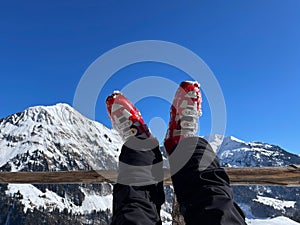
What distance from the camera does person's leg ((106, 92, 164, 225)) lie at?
59.1 inches

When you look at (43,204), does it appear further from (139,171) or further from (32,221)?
(139,171)


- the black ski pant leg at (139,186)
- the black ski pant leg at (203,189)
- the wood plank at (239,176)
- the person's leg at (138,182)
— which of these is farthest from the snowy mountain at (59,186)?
the black ski pant leg at (203,189)

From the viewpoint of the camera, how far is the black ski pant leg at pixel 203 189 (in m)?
1.33

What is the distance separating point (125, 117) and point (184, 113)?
0.46 metres

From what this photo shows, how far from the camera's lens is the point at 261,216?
507 feet

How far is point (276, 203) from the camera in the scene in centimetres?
16375

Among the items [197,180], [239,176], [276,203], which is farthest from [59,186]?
[197,180]

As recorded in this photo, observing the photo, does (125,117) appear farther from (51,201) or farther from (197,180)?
(51,201)

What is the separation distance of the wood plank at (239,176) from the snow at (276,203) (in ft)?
552

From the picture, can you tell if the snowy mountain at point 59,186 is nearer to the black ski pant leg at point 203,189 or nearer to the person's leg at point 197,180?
the person's leg at point 197,180

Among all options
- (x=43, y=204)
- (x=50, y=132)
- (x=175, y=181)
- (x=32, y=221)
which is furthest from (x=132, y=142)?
(x=50, y=132)

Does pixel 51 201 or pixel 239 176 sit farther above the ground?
pixel 51 201

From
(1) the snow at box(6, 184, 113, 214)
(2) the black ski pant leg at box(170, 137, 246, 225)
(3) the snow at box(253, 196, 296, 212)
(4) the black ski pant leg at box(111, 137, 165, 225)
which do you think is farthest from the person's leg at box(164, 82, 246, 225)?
(3) the snow at box(253, 196, 296, 212)

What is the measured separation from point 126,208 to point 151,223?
0.14 m
